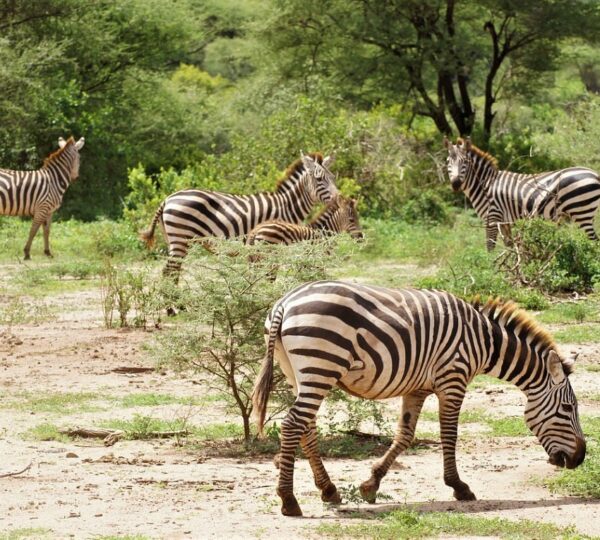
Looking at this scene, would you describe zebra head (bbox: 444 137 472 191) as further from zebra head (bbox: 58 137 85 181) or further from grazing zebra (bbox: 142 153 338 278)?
zebra head (bbox: 58 137 85 181)

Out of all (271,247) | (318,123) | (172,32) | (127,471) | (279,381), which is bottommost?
(127,471)

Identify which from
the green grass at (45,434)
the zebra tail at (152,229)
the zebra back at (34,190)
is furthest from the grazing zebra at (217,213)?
the green grass at (45,434)

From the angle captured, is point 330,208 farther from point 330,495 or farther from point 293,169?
point 330,495

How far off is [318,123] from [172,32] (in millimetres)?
9313

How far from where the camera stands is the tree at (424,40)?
26594mm

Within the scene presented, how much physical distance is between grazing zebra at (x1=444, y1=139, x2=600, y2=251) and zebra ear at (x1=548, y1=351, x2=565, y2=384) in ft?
28.7

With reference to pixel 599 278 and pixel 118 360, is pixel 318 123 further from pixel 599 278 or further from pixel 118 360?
pixel 118 360

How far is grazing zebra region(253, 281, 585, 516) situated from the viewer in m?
6.66

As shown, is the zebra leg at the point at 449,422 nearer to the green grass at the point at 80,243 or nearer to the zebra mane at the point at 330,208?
the zebra mane at the point at 330,208

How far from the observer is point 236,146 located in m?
22.5

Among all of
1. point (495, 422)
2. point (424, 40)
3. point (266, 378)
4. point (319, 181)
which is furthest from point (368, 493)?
point (424, 40)

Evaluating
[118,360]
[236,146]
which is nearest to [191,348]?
[118,360]

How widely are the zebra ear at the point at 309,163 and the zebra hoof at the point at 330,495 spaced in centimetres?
877

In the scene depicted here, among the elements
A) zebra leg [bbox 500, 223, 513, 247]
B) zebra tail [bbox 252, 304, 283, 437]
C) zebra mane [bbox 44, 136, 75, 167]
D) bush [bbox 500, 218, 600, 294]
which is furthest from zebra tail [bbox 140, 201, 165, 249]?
zebra tail [bbox 252, 304, 283, 437]
